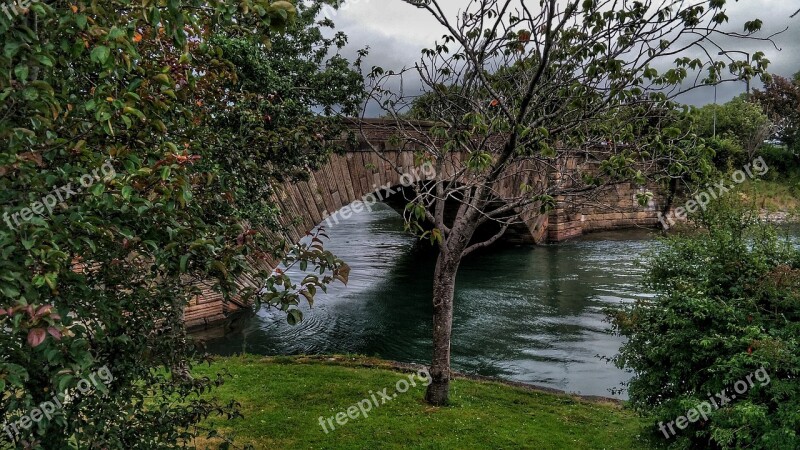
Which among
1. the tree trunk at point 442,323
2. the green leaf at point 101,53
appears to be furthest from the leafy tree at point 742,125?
the green leaf at point 101,53

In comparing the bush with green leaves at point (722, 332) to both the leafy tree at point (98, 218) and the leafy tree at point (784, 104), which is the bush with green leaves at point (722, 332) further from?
the leafy tree at point (784, 104)

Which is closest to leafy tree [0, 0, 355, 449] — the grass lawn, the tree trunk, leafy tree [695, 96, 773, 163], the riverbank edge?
the grass lawn

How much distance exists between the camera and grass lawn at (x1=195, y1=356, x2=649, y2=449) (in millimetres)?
6051

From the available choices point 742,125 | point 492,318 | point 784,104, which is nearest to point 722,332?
point 492,318

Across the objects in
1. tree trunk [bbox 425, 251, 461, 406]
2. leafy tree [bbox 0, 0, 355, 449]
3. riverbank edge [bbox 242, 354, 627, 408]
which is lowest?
riverbank edge [bbox 242, 354, 627, 408]

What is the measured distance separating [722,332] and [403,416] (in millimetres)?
3424

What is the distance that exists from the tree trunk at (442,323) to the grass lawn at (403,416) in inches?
8.7

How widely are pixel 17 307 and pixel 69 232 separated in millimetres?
512

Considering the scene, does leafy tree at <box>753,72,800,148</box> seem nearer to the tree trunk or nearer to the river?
the river

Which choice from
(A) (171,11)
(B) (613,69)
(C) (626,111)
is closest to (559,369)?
(C) (626,111)

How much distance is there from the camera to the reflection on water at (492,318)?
11945 millimetres

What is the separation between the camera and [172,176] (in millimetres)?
2508

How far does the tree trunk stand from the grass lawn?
22 centimetres

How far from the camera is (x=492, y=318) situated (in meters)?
15.6
